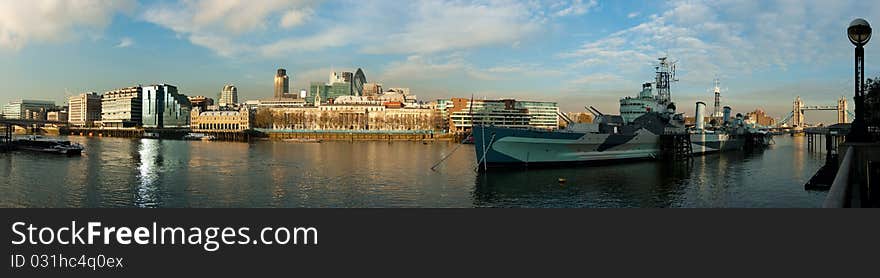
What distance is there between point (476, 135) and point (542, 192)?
984 cm

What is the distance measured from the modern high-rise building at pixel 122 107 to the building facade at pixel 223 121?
43.8 meters

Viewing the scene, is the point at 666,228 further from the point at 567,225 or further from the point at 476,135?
the point at 476,135

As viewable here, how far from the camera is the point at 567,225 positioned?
8.88 m

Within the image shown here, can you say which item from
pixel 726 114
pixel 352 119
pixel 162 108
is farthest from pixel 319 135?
pixel 162 108

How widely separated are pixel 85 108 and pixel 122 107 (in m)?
23.0

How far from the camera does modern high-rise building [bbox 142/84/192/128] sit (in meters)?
172

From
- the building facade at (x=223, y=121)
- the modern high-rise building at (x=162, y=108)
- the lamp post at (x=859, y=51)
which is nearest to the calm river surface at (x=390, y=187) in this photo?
the lamp post at (x=859, y=51)

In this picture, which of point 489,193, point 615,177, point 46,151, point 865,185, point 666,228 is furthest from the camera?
point 46,151

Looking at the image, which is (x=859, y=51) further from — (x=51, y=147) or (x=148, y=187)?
(x=51, y=147)

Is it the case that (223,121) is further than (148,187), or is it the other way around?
(223,121)

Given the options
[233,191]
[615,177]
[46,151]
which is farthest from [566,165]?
[46,151]

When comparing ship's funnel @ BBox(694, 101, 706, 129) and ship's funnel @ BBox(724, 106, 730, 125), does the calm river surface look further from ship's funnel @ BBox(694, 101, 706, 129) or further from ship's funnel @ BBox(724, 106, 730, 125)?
ship's funnel @ BBox(724, 106, 730, 125)

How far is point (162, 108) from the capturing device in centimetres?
17538

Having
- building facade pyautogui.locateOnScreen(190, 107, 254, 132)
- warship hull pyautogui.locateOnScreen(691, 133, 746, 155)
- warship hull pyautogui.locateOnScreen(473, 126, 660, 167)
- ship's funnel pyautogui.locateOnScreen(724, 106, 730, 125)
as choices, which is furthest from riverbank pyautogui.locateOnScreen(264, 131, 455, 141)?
warship hull pyautogui.locateOnScreen(473, 126, 660, 167)
